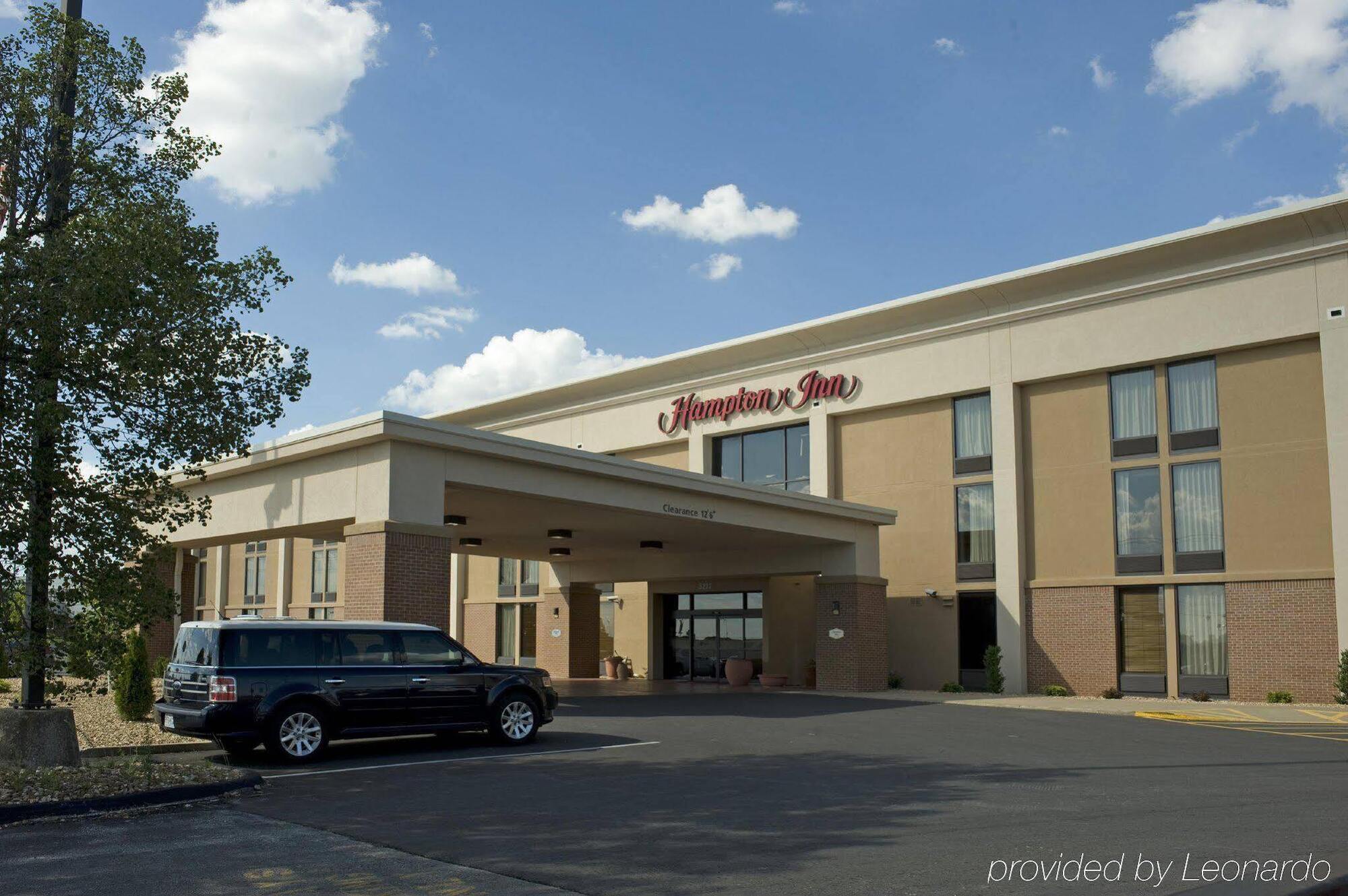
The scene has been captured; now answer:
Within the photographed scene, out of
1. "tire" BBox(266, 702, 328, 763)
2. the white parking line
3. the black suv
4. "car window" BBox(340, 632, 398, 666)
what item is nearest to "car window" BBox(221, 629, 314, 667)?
the black suv

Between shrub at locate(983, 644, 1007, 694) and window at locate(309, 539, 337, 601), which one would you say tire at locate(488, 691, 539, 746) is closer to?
shrub at locate(983, 644, 1007, 694)

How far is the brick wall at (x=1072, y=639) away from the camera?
28688 millimetres

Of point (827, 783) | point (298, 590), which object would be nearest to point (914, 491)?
point (827, 783)

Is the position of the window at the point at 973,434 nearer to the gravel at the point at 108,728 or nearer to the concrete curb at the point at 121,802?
the gravel at the point at 108,728

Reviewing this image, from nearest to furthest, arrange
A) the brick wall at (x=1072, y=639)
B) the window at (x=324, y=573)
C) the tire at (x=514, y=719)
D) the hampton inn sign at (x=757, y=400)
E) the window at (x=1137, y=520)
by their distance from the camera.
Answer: the tire at (x=514, y=719) → the window at (x=1137, y=520) → the brick wall at (x=1072, y=639) → the hampton inn sign at (x=757, y=400) → the window at (x=324, y=573)

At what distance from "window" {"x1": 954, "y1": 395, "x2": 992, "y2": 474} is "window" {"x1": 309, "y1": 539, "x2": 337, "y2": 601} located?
26845 mm

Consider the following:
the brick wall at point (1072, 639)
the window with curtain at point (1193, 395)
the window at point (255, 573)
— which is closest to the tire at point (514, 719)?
the brick wall at point (1072, 639)

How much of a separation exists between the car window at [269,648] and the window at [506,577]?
2817cm

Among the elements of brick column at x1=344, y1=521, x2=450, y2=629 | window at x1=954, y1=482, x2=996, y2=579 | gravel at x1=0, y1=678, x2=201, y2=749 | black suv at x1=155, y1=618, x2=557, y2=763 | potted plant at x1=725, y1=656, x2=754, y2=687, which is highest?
window at x1=954, y1=482, x2=996, y2=579

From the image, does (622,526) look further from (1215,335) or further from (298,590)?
(298,590)

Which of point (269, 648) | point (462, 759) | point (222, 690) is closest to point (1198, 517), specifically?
point (462, 759)

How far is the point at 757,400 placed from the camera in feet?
119

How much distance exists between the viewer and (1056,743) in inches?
668

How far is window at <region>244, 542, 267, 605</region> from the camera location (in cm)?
5253
